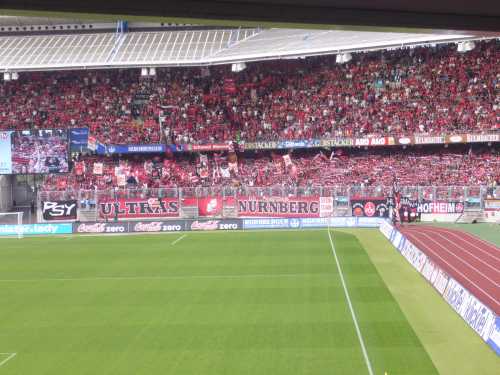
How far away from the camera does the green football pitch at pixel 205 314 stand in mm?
12273

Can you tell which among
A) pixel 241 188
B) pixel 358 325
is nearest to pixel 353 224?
pixel 241 188

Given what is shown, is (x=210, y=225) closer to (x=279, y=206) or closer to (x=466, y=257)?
(x=279, y=206)

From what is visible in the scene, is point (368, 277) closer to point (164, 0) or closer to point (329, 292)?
point (329, 292)

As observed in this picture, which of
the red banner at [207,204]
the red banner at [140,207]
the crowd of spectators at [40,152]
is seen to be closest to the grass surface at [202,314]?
the crowd of spectators at [40,152]

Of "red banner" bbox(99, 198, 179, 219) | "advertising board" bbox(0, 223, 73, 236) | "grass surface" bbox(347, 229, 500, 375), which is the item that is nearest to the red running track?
"grass surface" bbox(347, 229, 500, 375)

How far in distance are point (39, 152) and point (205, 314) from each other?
27890mm

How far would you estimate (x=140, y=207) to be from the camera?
4206 cm

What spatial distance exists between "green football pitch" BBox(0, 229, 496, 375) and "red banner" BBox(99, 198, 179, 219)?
44.1ft

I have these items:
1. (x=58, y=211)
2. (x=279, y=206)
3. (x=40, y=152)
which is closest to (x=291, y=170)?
(x=279, y=206)

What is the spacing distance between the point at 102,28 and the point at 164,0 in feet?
175

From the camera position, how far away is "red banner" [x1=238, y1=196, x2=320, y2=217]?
40.2 m

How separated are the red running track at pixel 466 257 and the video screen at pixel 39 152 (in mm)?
23364

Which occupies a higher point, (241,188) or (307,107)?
(307,107)

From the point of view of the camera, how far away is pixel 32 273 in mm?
23781
